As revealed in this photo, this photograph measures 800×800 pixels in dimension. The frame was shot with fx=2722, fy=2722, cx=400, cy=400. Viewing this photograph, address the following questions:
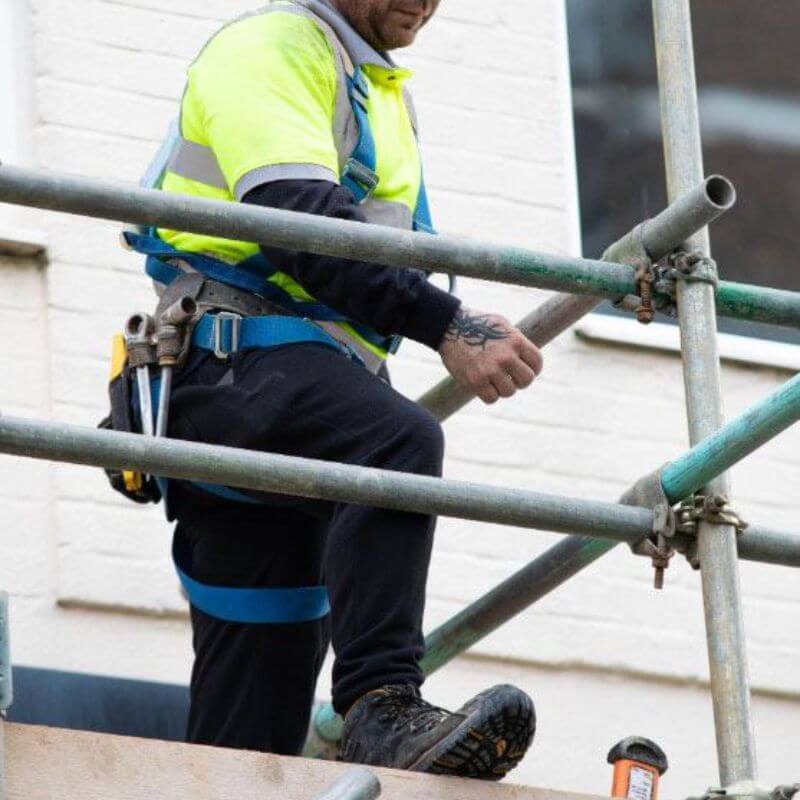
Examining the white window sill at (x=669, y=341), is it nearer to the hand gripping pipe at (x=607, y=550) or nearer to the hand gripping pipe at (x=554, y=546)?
the hand gripping pipe at (x=554, y=546)

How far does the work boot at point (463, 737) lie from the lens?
4242mm

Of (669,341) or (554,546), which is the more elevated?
(669,341)

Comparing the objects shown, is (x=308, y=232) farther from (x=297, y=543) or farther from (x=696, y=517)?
(x=297, y=543)

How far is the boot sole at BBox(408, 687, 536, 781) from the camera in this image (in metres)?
4.24

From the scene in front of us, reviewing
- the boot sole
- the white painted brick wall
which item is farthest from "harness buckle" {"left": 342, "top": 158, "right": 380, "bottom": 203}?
the white painted brick wall

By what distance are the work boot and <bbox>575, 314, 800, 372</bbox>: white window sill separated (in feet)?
8.52

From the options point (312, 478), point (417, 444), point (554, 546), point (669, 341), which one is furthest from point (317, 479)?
point (669, 341)

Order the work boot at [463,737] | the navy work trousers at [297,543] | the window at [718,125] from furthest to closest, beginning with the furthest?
1. the window at [718,125]
2. the navy work trousers at [297,543]
3. the work boot at [463,737]

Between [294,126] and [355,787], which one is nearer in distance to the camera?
[355,787]

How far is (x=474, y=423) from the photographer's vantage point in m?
6.80

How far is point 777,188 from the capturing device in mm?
7605

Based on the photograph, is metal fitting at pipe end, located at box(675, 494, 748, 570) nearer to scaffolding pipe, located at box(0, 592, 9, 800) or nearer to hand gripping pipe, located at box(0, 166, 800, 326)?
hand gripping pipe, located at box(0, 166, 800, 326)

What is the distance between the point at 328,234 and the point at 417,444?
530 millimetres

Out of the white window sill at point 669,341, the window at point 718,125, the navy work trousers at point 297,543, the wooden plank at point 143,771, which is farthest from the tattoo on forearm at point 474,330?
the window at point 718,125
